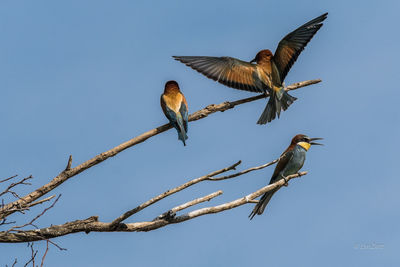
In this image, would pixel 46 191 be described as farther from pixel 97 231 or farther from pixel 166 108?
pixel 166 108

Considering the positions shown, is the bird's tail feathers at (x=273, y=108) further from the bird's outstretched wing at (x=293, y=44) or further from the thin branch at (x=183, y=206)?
the thin branch at (x=183, y=206)

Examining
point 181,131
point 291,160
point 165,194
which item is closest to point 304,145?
point 291,160

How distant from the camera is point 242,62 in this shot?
596 centimetres

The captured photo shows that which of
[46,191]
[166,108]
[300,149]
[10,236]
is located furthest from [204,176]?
[300,149]

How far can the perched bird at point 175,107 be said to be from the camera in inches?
210

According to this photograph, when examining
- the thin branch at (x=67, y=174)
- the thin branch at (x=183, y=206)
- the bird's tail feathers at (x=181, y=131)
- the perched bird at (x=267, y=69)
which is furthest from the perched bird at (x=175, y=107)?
the thin branch at (x=183, y=206)

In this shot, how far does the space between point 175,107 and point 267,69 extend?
3.48 feet

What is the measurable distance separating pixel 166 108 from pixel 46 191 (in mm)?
1715

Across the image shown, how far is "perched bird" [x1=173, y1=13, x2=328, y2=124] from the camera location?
19.1 feet

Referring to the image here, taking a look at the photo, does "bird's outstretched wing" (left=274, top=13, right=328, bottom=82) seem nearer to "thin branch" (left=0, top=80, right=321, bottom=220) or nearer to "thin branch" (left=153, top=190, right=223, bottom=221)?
"thin branch" (left=0, top=80, right=321, bottom=220)

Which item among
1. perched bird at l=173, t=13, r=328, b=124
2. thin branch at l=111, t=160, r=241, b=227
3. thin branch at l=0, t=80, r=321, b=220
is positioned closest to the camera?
thin branch at l=111, t=160, r=241, b=227

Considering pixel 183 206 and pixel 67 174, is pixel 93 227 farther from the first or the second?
pixel 183 206

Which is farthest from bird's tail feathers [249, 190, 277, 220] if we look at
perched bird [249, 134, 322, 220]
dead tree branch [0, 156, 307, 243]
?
dead tree branch [0, 156, 307, 243]

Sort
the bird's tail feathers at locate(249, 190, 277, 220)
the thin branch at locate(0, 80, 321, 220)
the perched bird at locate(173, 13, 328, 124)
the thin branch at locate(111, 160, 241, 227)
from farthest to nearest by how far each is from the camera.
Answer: the perched bird at locate(173, 13, 328, 124) < the bird's tail feathers at locate(249, 190, 277, 220) < the thin branch at locate(0, 80, 321, 220) < the thin branch at locate(111, 160, 241, 227)
